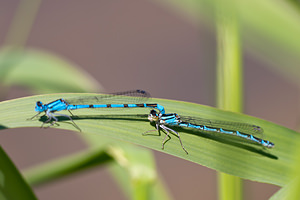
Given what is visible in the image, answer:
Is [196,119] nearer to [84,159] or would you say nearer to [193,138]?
[193,138]

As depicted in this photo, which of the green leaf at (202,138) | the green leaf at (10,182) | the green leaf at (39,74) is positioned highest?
the green leaf at (39,74)

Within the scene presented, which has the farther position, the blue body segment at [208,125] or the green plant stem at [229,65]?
the blue body segment at [208,125]

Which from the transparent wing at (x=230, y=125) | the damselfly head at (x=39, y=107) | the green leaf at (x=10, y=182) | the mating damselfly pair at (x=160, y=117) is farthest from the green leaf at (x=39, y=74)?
the green leaf at (x=10, y=182)

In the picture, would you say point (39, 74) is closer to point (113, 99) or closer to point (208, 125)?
point (113, 99)

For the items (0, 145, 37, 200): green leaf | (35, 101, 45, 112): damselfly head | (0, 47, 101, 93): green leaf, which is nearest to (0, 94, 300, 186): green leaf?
(35, 101, 45, 112): damselfly head

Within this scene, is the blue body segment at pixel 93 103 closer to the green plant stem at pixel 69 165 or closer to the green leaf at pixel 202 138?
the green leaf at pixel 202 138

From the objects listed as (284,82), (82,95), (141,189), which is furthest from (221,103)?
(284,82)
